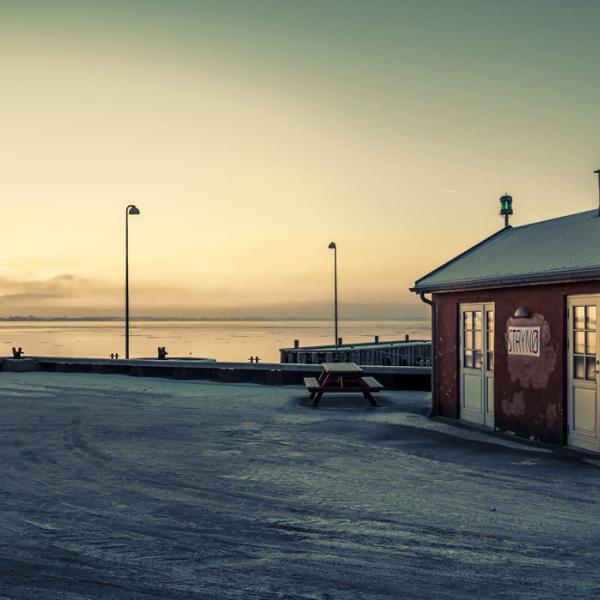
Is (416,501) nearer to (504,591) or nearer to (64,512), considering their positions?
(504,591)

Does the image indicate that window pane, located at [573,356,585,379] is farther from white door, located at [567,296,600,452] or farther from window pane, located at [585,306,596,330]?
window pane, located at [585,306,596,330]

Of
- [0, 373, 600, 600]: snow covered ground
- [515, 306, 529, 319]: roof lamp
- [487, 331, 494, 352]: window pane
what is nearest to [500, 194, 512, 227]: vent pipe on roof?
[487, 331, 494, 352]: window pane

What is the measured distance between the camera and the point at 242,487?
7.84 metres

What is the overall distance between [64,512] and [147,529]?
111 cm

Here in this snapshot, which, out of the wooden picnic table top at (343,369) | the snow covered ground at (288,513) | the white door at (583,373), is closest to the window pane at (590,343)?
the white door at (583,373)

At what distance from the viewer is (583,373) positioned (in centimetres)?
1040

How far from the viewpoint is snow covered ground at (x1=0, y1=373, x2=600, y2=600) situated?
502 centimetres

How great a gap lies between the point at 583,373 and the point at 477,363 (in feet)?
9.73

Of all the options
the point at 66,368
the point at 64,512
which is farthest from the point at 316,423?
the point at 66,368

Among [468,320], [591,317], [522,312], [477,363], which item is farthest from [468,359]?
[591,317]

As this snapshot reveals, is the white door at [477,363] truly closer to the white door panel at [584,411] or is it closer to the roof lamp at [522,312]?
the roof lamp at [522,312]

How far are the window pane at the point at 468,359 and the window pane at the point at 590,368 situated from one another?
3.25 meters

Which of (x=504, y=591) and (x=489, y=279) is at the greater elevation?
(x=489, y=279)

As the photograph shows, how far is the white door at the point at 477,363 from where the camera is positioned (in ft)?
41.8
